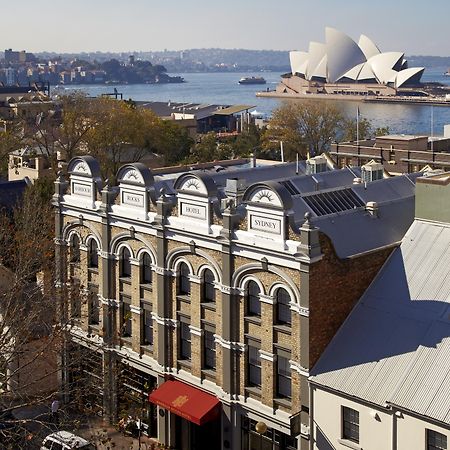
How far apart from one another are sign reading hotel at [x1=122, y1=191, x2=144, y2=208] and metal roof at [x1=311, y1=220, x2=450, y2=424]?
8730 millimetres

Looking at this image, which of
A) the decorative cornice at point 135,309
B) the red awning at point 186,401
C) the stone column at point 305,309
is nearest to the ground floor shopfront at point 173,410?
the red awning at point 186,401

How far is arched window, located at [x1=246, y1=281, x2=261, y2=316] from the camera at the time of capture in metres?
26.3

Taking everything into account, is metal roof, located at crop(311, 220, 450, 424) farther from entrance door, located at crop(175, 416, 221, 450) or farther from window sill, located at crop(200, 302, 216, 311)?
entrance door, located at crop(175, 416, 221, 450)

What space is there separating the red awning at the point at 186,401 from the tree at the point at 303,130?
62695mm

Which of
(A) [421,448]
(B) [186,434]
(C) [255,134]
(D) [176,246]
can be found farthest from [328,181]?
(C) [255,134]

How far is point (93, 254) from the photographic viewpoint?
3272cm

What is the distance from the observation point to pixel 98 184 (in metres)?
32.2

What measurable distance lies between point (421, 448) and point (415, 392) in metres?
1.49

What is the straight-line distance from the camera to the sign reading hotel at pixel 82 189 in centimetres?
3244

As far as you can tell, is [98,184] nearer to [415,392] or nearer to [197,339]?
[197,339]

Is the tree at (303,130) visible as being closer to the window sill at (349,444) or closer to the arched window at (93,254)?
the arched window at (93,254)

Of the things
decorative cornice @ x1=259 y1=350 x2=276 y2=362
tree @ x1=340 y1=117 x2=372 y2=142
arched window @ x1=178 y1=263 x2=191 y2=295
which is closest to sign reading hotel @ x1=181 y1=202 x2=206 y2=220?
arched window @ x1=178 y1=263 x2=191 y2=295

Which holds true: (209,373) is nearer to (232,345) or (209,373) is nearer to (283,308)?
(232,345)

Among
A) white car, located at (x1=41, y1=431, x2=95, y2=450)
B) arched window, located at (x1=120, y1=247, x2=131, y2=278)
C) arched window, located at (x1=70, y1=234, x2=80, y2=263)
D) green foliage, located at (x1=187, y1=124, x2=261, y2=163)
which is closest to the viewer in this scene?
white car, located at (x1=41, y1=431, x2=95, y2=450)
